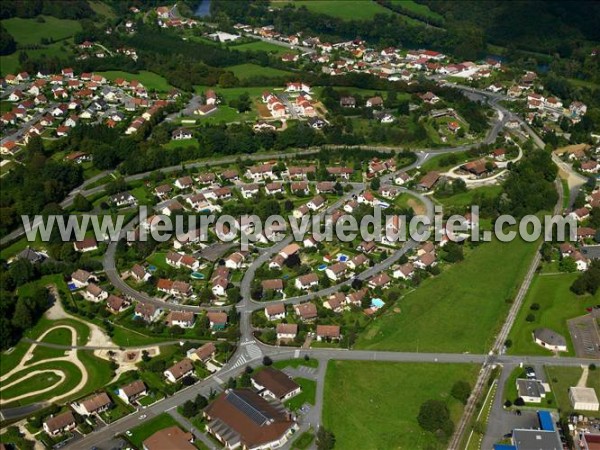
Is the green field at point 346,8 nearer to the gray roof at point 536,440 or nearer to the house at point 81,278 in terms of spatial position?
the house at point 81,278

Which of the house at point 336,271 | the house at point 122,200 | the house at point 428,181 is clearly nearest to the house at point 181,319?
the house at point 336,271

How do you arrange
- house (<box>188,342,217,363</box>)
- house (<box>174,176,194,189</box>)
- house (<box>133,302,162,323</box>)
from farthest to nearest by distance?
house (<box>174,176,194,189</box>), house (<box>133,302,162,323</box>), house (<box>188,342,217,363</box>)

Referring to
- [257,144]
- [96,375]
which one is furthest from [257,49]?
[96,375]

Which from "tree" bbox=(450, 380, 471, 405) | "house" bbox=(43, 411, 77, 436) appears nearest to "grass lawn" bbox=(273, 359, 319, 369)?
"tree" bbox=(450, 380, 471, 405)

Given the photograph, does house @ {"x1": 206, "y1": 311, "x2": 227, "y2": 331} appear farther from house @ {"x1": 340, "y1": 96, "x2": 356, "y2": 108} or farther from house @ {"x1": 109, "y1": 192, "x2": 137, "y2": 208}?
house @ {"x1": 340, "y1": 96, "x2": 356, "y2": 108}

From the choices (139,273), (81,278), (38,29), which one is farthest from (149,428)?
(38,29)
